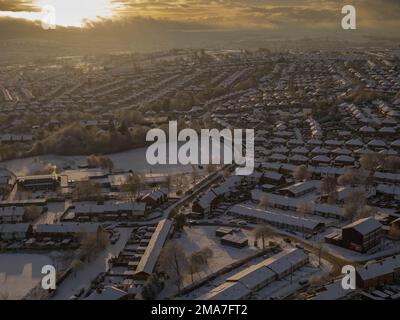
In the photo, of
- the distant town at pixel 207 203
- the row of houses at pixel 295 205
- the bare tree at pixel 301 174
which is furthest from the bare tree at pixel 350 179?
the row of houses at pixel 295 205

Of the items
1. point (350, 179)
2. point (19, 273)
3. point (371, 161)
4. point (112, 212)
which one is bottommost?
point (19, 273)

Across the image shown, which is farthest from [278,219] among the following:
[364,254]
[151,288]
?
[151,288]

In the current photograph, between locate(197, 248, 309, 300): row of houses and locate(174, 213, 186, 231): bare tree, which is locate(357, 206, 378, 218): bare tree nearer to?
locate(197, 248, 309, 300): row of houses

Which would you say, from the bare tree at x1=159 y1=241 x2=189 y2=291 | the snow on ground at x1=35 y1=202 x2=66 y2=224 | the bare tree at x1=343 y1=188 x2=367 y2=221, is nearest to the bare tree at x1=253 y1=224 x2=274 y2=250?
the bare tree at x1=159 y1=241 x2=189 y2=291

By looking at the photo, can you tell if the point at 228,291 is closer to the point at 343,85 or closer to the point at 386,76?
the point at 343,85

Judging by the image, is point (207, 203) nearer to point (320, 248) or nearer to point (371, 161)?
point (320, 248)

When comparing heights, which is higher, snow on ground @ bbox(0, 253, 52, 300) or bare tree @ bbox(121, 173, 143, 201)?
bare tree @ bbox(121, 173, 143, 201)

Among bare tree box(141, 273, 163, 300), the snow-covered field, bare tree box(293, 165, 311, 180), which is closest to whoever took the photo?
bare tree box(141, 273, 163, 300)
